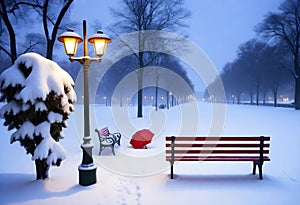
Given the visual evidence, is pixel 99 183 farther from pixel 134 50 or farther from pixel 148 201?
pixel 134 50

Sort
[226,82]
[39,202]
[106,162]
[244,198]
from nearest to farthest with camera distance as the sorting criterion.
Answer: [39,202]
[244,198]
[106,162]
[226,82]

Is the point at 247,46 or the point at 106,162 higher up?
the point at 247,46

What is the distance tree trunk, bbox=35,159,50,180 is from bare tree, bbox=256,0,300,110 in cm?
3596

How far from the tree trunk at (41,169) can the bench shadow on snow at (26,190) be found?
0.18 m

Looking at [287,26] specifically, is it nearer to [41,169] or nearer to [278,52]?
[278,52]

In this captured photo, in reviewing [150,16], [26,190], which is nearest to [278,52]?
[150,16]

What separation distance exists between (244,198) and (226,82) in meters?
81.9

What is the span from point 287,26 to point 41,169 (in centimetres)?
3819

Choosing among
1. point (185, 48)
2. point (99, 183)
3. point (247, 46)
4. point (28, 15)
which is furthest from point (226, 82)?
point (99, 183)

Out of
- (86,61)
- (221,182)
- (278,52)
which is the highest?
(278,52)

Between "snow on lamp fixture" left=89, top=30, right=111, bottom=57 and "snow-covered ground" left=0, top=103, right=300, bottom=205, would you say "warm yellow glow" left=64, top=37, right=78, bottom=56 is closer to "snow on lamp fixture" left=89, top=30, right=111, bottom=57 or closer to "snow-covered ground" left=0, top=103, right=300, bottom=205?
"snow on lamp fixture" left=89, top=30, right=111, bottom=57

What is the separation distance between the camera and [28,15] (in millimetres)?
14328

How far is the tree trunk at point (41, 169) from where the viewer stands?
203 inches

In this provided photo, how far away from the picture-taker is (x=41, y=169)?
5266 mm
